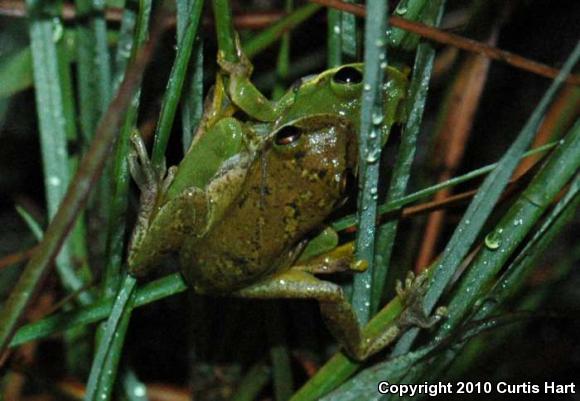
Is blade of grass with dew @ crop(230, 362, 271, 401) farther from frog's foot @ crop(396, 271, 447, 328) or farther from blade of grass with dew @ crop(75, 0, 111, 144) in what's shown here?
blade of grass with dew @ crop(75, 0, 111, 144)

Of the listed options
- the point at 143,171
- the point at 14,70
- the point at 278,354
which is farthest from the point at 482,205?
the point at 14,70

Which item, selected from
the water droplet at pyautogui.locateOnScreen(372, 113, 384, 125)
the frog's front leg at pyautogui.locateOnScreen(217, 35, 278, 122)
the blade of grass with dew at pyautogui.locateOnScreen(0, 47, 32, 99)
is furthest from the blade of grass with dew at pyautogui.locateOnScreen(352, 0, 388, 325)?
the blade of grass with dew at pyautogui.locateOnScreen(0, 47, 32, 99)

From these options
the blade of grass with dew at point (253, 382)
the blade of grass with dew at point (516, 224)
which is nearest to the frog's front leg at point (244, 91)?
the blade of grass with dew at point (516, 224)

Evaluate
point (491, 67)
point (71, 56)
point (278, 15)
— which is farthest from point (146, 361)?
point (491, 67)

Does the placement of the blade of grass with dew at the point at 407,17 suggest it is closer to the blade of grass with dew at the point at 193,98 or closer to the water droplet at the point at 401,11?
the water droplet at the point at 401,11

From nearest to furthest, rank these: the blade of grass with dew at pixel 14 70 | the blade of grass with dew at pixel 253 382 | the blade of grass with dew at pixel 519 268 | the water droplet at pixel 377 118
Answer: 1. the water droplet at pixel 377 118
2. the blade of grass with dew at pixel 519 268
3. the blade of grass with dew at pixel 14 70
4. the blade of grass with dew at pixel 253 382

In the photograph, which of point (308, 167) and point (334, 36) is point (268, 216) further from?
point (334, 36)
